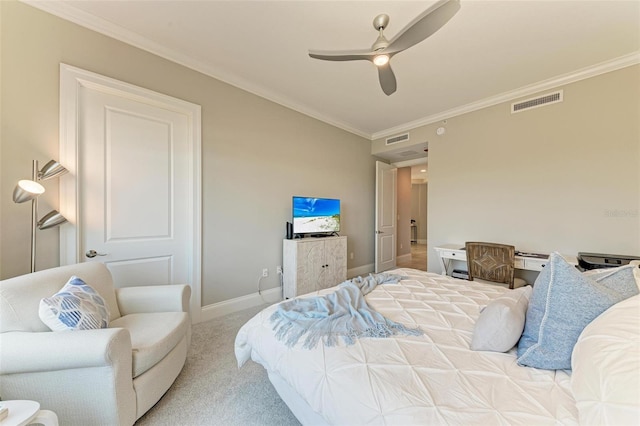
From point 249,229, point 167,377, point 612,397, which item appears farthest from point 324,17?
point 167,377

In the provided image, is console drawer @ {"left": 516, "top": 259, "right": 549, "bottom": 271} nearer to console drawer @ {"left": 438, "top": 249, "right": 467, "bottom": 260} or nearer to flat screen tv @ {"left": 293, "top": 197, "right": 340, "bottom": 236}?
console drawer @ {"left": 438, "top": 249, "right": 467, "bottom": 260}

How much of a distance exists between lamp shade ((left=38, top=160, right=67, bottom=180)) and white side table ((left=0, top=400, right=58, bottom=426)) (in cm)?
152

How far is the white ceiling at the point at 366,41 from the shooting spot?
189 centimetres

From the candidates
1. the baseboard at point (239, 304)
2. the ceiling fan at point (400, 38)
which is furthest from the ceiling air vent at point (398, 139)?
the baseboard at point (239, 304)

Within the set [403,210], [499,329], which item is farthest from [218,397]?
[403,210]

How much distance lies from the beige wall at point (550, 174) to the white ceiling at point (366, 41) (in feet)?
1.23

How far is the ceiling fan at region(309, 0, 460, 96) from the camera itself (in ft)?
4.49

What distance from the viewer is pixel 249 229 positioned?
3.09 meters

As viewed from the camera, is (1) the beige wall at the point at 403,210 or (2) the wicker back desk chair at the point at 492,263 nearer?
(2) the wicker back desk chair at the point at 492,263

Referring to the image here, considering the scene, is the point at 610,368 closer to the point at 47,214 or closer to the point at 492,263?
the point at 492,263

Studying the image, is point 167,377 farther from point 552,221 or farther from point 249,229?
point 552,221

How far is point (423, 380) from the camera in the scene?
2.99ft

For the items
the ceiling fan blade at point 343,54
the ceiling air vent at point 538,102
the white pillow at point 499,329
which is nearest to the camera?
the white pillow at point 499,329

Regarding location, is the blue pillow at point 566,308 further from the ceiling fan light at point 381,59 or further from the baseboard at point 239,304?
the baseboard at point 239,304
